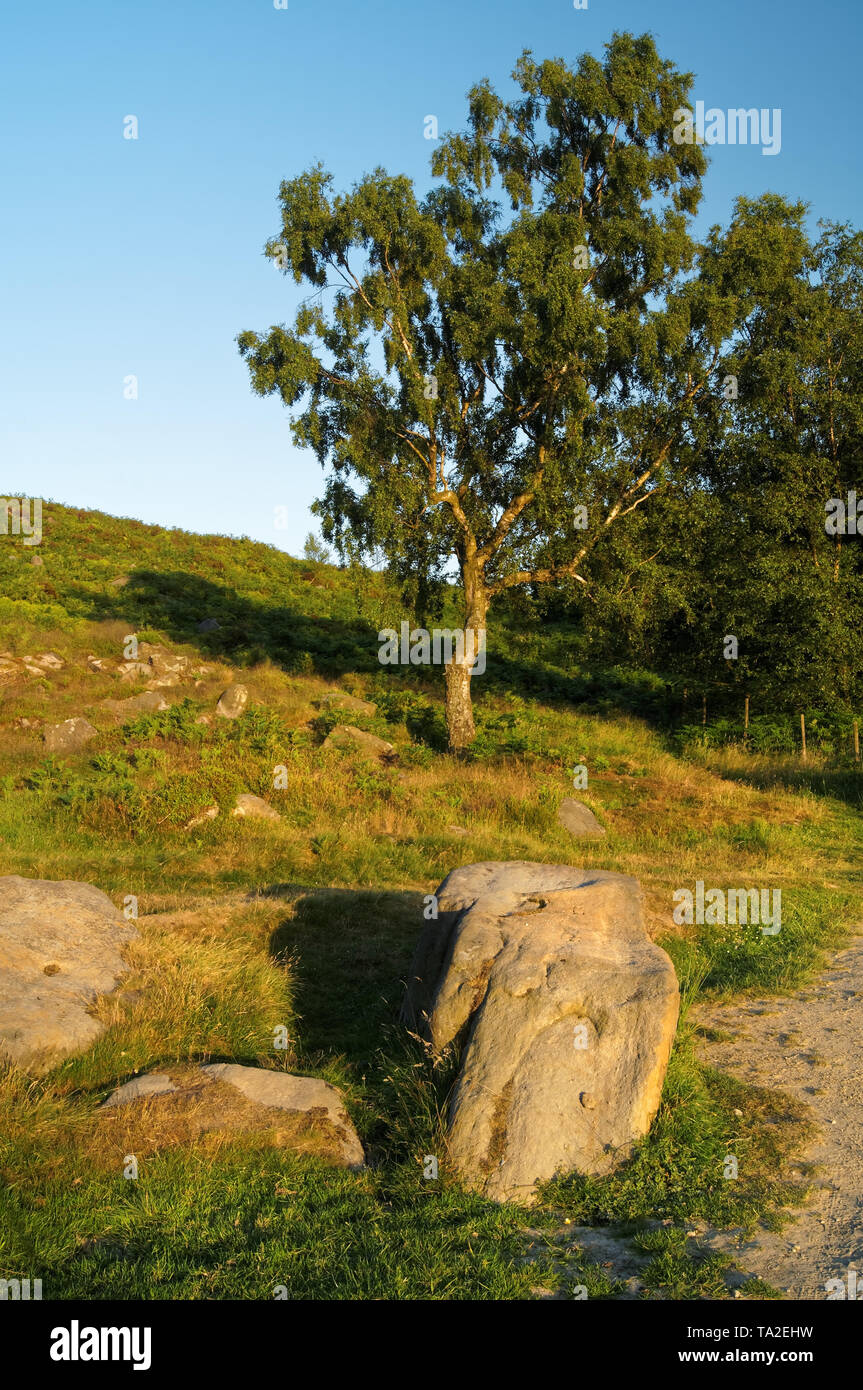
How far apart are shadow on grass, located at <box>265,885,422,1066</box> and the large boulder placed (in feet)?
4.79

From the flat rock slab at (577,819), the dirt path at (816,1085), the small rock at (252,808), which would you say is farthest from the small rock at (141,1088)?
the flat rock slab at (577,819)

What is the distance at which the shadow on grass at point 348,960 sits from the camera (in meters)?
8.36

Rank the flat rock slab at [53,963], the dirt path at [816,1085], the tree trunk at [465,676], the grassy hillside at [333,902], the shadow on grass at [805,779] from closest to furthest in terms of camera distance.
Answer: the dirt path at [816,1085]
the grassy hillside at [333,902]
the flat rock slab at [53,963]
the shadow on grass at [805,779]
the tree trunk at [465,676]

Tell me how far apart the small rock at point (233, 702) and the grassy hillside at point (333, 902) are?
2.08 ft

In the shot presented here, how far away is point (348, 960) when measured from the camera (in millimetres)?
9680

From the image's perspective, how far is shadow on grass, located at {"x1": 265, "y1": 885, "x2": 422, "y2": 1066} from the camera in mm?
8359

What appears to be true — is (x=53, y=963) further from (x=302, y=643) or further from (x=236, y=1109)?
(x=302, y=643)

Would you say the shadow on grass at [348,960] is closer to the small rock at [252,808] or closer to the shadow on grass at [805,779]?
the small rock at [252,808]

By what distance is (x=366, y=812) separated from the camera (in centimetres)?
1491

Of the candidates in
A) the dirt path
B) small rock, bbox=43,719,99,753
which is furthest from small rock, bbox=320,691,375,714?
the dirt path

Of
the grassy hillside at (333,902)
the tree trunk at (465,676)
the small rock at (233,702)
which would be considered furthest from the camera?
the tree trunk at (465,676)

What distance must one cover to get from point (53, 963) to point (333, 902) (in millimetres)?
3682

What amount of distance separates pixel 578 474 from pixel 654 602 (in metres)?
3.29
